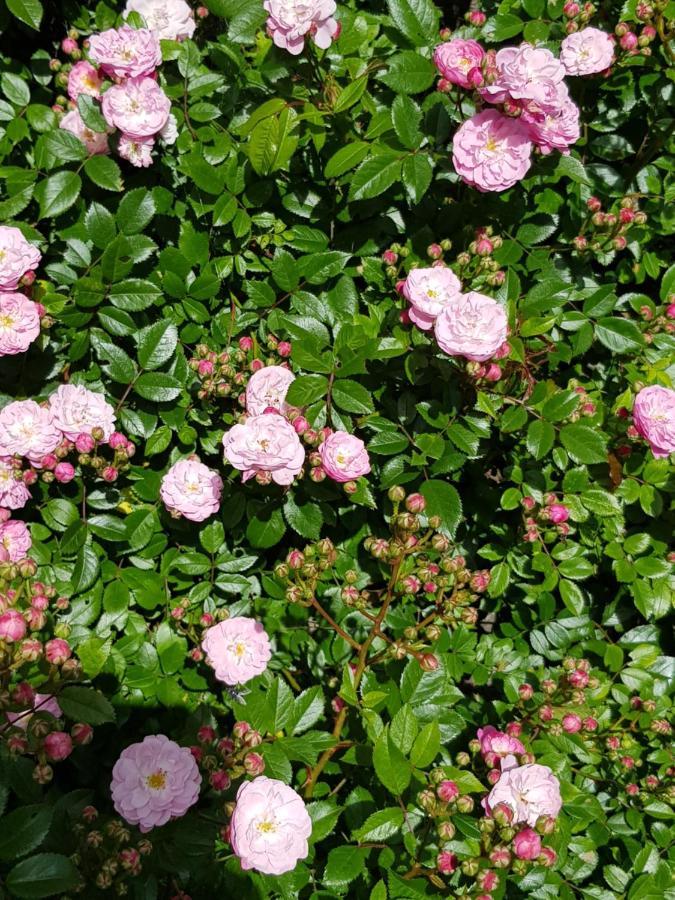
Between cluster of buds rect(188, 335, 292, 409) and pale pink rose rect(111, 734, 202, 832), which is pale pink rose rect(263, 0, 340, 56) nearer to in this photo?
cluster of buds rect(188, 335, 292, 409)

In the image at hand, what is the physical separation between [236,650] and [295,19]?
5.71ft

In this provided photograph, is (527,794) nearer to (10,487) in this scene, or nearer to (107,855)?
Result: (107,855)

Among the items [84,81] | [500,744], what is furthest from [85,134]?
[500,744]

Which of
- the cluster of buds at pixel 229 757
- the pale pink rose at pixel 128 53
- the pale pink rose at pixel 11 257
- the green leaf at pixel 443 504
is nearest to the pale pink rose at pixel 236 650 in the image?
the cluster of buds at pixel 229 757

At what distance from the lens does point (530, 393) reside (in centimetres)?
212

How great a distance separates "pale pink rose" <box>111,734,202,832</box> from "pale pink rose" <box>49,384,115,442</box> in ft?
2.88

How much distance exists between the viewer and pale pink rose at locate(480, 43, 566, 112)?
1730 mm

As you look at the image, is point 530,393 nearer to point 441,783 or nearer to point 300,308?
point 300,308

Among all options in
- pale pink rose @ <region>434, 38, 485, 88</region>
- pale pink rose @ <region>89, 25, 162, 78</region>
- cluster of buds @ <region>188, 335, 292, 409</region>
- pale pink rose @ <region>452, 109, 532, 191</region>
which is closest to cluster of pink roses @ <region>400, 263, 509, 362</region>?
pale pink rose @ <region>452, 109, 532, 191</region>

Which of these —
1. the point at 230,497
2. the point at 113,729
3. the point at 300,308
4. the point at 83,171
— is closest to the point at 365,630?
the point at 230,497

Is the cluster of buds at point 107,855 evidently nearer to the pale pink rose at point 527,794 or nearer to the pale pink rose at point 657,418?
the pale pink rose at point 527,794

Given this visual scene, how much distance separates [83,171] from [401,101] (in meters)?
1.06

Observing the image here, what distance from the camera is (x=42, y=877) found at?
1.27 m

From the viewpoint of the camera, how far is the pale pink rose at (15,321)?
198cm
